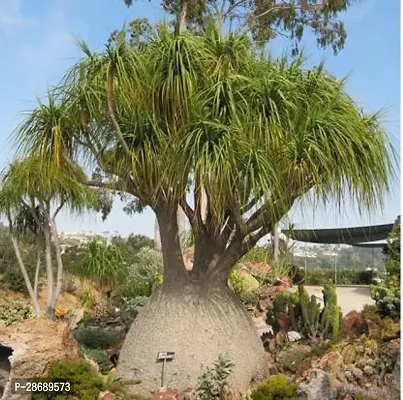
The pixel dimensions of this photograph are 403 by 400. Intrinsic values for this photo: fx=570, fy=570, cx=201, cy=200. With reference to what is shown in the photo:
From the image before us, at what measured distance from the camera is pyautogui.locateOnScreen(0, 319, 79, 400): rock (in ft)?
15.3

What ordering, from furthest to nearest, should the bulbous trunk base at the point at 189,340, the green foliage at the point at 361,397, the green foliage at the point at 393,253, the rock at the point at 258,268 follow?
1. the rock at the point at 258,268
2. the green foliage at the point at 393,253
3. the bulbous trunk base at the point at 189,340
4. the green foliage at the point at 361,397

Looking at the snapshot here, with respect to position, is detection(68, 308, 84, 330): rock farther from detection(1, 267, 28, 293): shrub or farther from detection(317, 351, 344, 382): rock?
detection(317, 351, 344, 382): rock

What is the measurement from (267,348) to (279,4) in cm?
1156

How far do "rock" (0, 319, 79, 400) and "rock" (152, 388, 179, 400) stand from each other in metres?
0.81

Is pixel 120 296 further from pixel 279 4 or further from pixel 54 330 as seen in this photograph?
pixel 279 4

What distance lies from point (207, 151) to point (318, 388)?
199 centimetres

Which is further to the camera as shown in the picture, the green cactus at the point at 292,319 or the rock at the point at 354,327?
the green cactus at the point at 292,319

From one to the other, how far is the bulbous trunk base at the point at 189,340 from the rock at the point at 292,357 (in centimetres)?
30

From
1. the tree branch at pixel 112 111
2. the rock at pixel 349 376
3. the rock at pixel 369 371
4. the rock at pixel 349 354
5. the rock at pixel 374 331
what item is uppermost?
the tree branch at pixel 112 111

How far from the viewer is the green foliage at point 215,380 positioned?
4.77 metres

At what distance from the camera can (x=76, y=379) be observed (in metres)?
4.60

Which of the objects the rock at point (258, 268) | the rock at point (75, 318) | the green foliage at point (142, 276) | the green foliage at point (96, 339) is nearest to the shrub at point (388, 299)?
the green foliage at point (96, 339)

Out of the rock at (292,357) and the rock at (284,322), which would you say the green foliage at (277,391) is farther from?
the rock at (284,322)

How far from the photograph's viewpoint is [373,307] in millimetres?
6082
